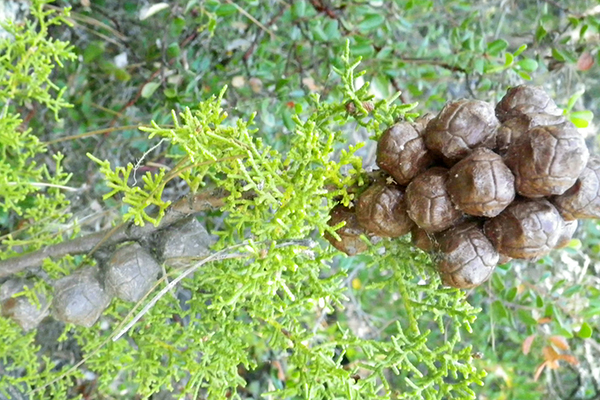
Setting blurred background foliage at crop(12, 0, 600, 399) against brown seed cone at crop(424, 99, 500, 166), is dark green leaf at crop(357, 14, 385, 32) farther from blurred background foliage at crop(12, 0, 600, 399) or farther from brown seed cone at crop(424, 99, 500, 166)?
brown seed cone at crop(424, 99, 500, 166)

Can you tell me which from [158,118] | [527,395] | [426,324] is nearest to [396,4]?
[158,118]

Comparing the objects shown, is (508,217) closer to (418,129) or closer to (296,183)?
(418,129)

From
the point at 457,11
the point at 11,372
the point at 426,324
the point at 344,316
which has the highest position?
the point at 457,11

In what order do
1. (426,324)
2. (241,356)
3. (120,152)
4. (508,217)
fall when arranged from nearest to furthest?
(508,217), (241,356), (120,152), (426,324)

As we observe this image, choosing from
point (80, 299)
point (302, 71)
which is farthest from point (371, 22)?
point (80, 299)

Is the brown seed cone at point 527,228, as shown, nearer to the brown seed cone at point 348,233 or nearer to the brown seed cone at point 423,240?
the brown seed cone at point 423,240

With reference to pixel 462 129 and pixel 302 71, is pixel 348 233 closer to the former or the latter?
pixel 462 129

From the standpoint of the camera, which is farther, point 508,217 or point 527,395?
point 527,395
